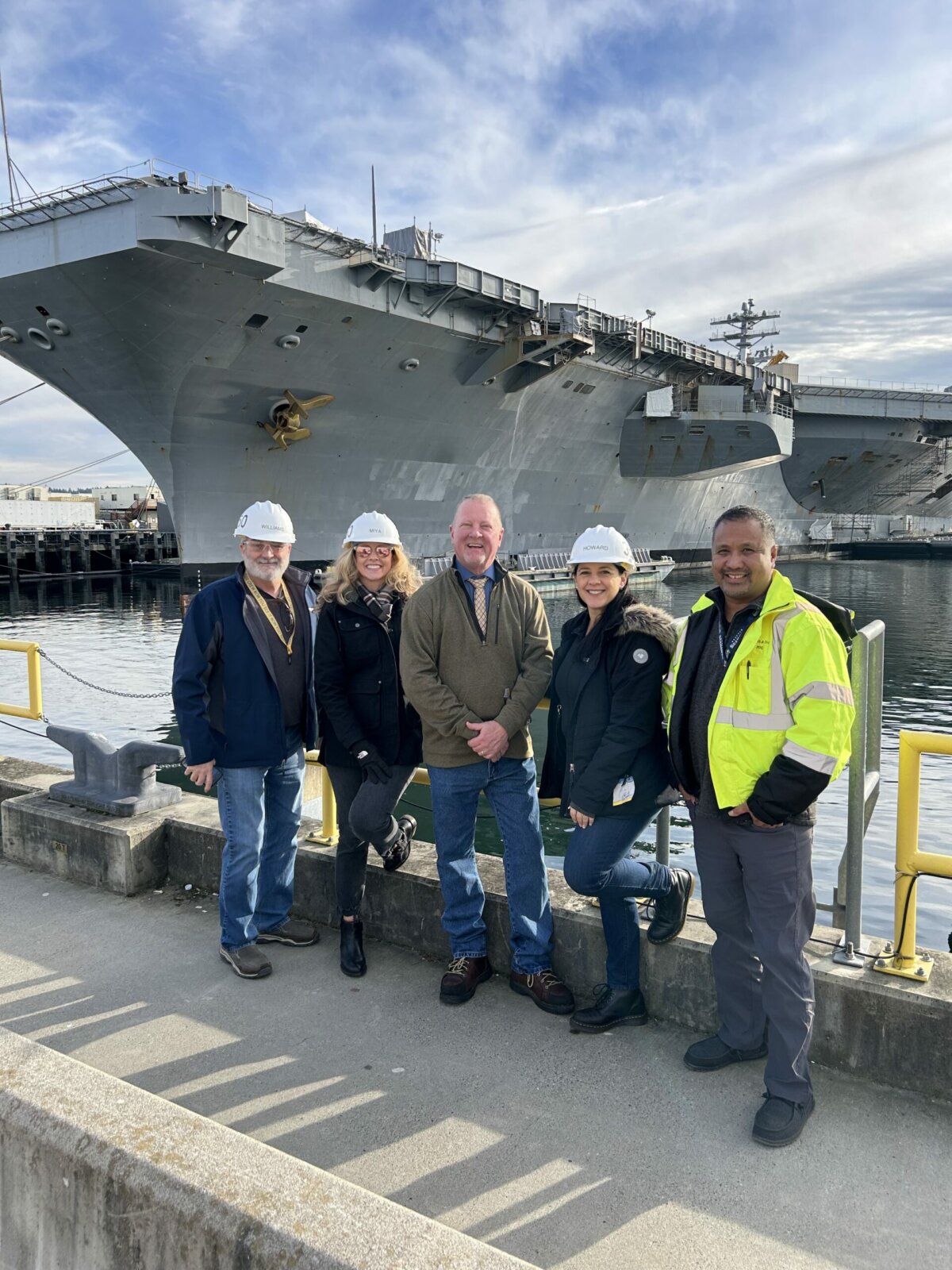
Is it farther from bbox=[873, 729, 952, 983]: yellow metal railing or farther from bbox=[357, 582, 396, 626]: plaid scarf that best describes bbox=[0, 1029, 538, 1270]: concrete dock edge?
bbox=[357, 582, 396, 626]: plaid scarf

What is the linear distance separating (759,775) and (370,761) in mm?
1427

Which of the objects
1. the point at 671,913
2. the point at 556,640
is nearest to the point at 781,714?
the point at 671,913

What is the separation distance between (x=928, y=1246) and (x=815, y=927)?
117cm

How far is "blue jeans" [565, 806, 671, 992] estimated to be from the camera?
2.87 m

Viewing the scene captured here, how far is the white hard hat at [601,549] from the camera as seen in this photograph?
2.96 metres

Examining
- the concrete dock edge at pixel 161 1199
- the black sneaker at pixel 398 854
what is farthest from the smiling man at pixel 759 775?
the black sneaker at pixel 398 854

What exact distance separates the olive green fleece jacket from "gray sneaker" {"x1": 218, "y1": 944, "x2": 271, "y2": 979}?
3.40 feet

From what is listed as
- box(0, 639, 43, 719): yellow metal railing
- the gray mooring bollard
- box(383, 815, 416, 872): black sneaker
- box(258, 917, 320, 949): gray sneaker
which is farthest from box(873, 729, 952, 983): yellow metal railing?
box(0, 639, 43, 719): yellow metal railing

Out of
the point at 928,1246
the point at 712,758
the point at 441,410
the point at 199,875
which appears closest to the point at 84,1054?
the point at 199,875

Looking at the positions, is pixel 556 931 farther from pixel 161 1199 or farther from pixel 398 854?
pixel 161 1199

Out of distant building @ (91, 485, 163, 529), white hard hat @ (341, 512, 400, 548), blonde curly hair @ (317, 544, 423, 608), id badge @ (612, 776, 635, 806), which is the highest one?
distant building @ (91, 485, 163, 529)

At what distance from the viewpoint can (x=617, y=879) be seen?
290 centimetres

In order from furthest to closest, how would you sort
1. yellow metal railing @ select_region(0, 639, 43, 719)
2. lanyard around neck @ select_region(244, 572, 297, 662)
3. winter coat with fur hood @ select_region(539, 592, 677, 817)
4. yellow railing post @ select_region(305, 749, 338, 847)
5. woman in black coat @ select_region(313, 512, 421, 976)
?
yellow metal railing @ select_region(0, 639, 43, 719) → yellow railing post @ select_region(305, 749, 338, 847) → lanyard around neck @ select_region(244, 572, 297, 662) → woman in black coat @ select_region(313, 512, 421, 976) → winter coat with fur hood @ select_region(539, 592, 677, 817)

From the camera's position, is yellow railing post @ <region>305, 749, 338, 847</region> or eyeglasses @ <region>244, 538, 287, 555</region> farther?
yellow railing post @ <region>305, 749, 338, 847</region>
